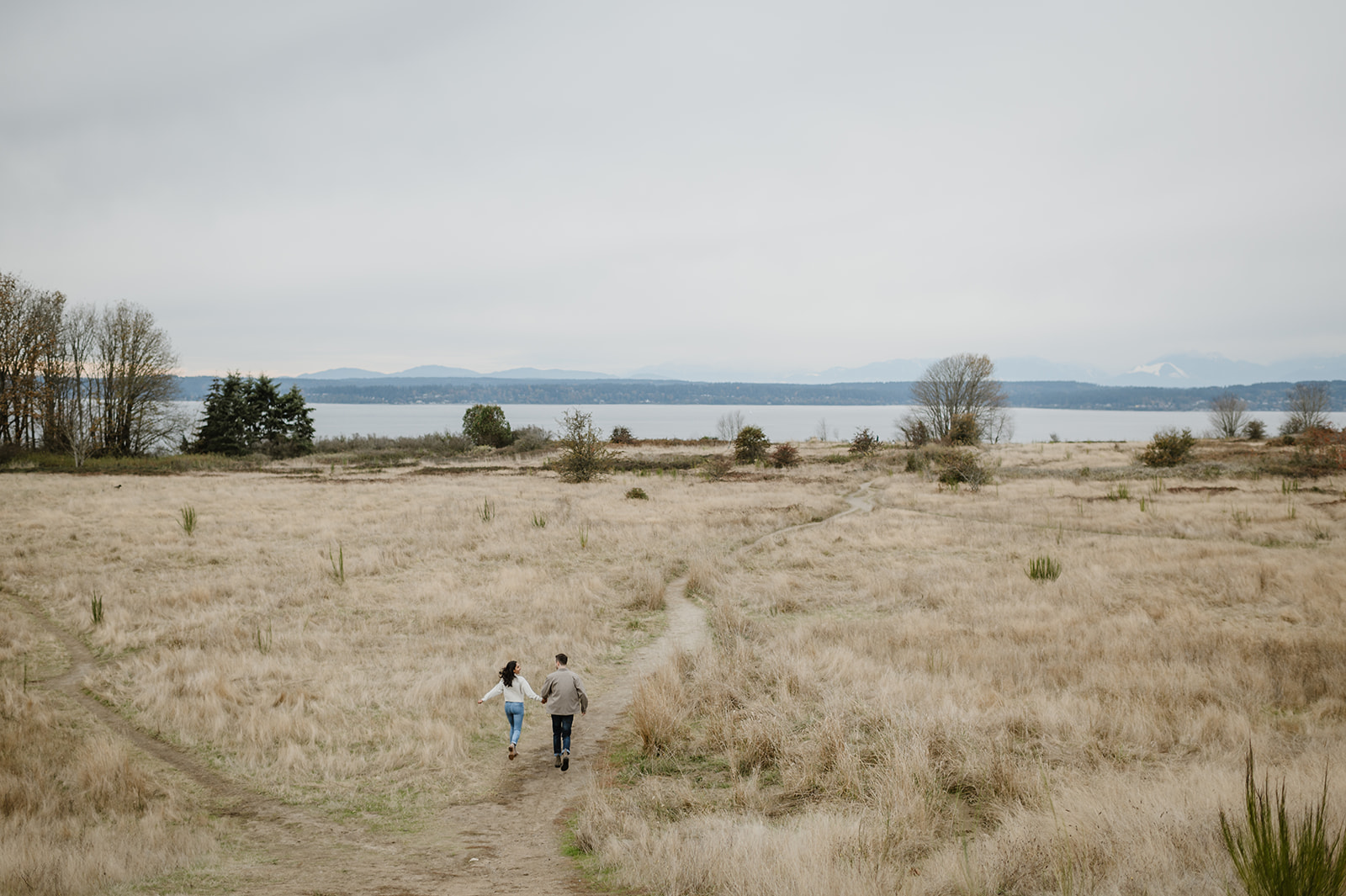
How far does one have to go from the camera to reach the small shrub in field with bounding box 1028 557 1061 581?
17.1 m

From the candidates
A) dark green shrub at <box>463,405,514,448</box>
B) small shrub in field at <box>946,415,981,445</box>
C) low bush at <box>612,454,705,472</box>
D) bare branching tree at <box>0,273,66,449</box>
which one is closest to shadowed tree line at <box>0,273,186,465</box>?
bare branching tree at <box>0,273,66,449</box>

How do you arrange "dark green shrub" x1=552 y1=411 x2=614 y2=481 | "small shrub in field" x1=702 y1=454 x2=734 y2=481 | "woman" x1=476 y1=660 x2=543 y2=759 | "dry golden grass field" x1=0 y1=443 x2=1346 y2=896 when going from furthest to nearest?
"small shrub in field" x1=702 y1=454 x2=734 y2=481
"dark green shrub" x1=552 y1=411 x2=614 y2=481
"woman" x1=476 y1=660 x2=543 y2=759
"dry golden grass field" x1=0 y1=443 x2=1346 y2=896

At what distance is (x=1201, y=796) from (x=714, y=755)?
5.08 meters

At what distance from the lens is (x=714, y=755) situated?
8.58 meters

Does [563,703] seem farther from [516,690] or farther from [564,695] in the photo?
[516,690]

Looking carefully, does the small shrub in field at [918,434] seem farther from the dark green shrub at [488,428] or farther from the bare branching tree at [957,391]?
the dark green shrub at [488,428]

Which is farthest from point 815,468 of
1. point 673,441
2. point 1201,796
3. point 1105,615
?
point 1201,796

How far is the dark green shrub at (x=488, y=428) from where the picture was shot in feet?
245

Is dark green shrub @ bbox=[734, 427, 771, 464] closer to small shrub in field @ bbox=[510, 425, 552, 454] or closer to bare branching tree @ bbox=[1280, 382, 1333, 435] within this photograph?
small shrub in field @ bbox=[510, 425, 552, 454]

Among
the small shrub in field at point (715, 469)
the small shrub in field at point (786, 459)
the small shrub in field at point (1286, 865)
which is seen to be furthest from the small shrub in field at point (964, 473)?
the small shrub in field at point (1286, 865)

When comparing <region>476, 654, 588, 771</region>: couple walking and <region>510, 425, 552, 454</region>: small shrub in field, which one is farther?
<region>510, 425, 552, 454</region>: small shrub in field

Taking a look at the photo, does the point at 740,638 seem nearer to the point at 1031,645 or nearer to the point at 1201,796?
the point at 1031,645

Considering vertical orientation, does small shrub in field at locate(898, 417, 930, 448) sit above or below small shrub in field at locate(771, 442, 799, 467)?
above

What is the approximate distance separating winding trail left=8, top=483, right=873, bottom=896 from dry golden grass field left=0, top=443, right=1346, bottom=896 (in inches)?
1.7
